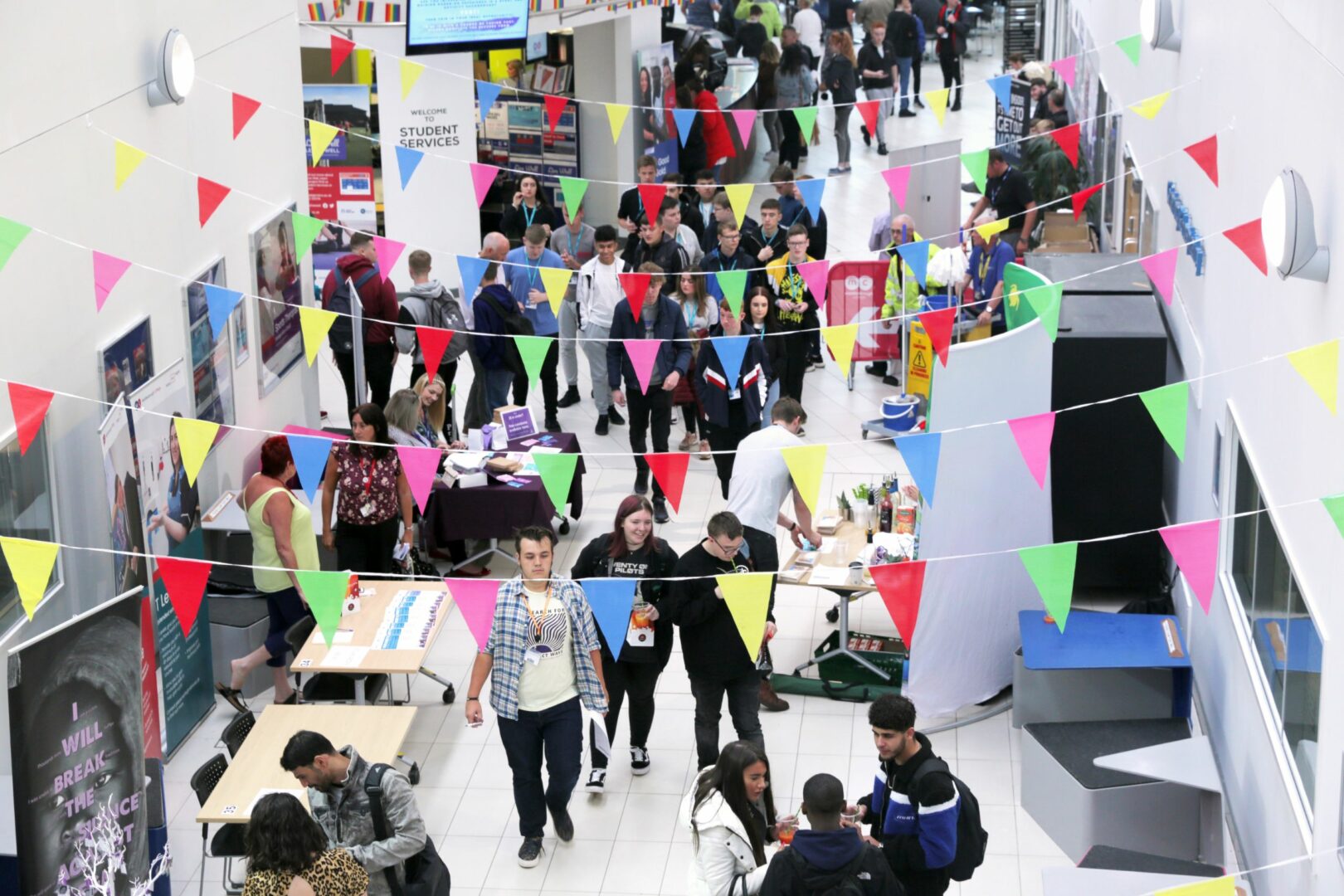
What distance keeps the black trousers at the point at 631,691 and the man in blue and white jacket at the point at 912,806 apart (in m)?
2.16

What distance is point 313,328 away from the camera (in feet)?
28.5

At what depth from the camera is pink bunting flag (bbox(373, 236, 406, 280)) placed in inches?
396

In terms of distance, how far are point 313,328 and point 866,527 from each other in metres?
3.16

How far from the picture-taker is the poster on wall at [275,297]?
33.7 feet

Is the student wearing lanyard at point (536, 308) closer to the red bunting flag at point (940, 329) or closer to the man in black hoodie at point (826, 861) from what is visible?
the red bunting flag at point (940, 329)

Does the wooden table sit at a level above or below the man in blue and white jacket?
below

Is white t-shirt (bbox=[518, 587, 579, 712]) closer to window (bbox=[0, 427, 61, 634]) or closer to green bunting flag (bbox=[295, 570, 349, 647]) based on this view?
green bunting flag (bbox=[295, 570, 349, 647])

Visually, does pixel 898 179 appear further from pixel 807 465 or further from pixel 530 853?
pixel 530 853

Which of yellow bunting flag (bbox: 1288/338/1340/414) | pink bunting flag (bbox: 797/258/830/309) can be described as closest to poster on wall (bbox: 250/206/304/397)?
pink bunting flag (bbox: 797/258/830/309)

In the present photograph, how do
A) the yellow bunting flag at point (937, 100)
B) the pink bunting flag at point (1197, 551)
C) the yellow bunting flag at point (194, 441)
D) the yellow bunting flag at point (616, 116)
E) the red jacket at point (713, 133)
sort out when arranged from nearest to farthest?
1. the pink bunting flag at point (1197, 551)
2. the yellow bunting flag at point (194, 441)
3. the yellow bunting flag at point (937, 100)
4. the yellow bunting flag at point (616, 116)
5. the red jacket at point (713, 133)

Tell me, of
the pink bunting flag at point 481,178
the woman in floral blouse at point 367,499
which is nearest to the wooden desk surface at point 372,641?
the woman in floral blouse at point 367,499

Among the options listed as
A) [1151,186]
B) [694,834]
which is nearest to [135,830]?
[694,834]

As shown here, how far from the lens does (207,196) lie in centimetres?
888

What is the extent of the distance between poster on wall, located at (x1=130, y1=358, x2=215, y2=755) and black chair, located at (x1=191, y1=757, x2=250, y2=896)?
1.13m
